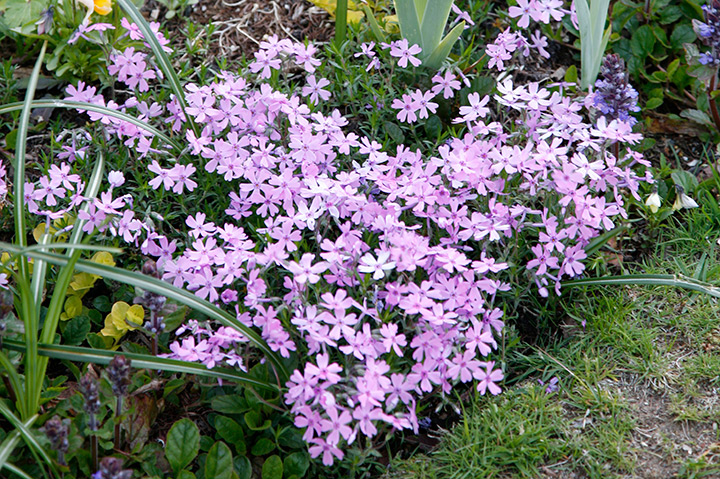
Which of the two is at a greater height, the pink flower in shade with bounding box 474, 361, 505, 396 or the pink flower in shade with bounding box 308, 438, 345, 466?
the pink flower in shade with bounding box 474, 361, 505, 396

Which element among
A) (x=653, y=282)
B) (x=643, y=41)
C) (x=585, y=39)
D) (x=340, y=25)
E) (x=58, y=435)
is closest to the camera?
(x=58, y=435)

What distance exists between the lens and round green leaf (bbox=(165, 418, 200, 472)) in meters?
1.96

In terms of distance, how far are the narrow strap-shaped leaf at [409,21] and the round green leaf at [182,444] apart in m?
1.71

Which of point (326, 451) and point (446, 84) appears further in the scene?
point (446, 84)

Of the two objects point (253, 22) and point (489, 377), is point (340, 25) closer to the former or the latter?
point (253, 22)

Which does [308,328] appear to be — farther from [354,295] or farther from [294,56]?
[294,56]

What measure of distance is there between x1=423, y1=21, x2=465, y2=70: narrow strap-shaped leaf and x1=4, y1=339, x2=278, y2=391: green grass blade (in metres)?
1.54

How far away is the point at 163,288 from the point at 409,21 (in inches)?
60.4

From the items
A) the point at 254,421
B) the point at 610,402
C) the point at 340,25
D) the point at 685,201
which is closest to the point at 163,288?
the point at 254,421

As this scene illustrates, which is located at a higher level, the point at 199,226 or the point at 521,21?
the point at 521,21

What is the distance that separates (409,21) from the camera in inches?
110

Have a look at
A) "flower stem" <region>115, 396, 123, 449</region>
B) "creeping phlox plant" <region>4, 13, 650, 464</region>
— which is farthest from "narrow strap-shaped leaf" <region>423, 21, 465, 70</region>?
"flower stem" <region>115, 396, 123, 449</region>

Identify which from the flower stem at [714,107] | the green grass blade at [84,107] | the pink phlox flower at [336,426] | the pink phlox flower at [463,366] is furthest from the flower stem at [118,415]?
the flower stem at [714,107]

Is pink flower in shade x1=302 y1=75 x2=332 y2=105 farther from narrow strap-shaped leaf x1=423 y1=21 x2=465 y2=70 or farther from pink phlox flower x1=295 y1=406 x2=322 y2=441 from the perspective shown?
pink phlox flower x1=295 y1=406 x2=322 y2=441
